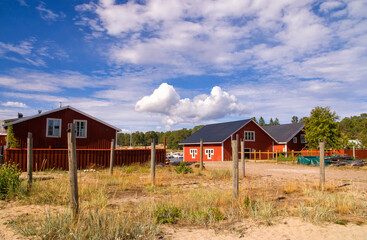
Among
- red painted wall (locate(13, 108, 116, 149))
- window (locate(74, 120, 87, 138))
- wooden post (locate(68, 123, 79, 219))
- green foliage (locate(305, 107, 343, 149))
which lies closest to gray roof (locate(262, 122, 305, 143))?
green foliage (locate(305, 107, 343, 149))

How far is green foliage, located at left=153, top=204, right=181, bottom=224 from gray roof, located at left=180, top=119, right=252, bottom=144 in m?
30.7

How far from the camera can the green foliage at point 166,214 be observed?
6.79 m

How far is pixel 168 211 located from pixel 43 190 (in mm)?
4598

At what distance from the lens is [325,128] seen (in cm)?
3809

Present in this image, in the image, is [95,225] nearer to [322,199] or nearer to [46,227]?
[46,227]

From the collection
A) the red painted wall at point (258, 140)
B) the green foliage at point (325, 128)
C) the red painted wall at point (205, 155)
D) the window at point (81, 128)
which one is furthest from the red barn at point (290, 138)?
the window at point (81, 128)

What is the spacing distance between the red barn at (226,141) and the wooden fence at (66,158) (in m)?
16.1

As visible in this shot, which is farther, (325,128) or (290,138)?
(290,138)

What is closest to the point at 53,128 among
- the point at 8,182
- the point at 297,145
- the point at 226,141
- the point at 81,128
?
the point at 81,128

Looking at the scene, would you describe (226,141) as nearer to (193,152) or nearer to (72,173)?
(193,152)

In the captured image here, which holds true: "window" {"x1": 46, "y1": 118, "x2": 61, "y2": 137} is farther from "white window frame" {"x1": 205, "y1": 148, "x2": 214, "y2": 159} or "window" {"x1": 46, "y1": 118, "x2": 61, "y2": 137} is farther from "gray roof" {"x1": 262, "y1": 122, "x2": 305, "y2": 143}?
"gray roof" {"x1": 262, "y1": 122, "x2": 305, "y2": 143}

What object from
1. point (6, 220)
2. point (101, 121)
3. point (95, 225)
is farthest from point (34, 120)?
point (95, 225)

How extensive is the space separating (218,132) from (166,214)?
116 feet

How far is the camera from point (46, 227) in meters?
5.51
